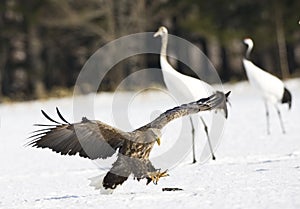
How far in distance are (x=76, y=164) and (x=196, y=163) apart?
97.5 inches

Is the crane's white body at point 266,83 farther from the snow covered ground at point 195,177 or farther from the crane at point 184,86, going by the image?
the crane at point 184,86

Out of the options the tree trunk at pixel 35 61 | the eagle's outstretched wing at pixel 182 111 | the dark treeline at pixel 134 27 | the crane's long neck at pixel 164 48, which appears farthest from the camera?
the tree trunk at pixel 35 61

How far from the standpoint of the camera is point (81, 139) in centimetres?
786

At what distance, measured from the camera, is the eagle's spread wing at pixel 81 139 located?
306 inches

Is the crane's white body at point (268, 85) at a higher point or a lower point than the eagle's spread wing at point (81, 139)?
higher

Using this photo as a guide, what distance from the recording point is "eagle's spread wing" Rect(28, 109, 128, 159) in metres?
7.77

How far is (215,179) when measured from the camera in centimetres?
910

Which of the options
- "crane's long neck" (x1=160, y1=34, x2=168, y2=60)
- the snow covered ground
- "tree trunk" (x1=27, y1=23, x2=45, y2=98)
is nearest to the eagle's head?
the snow covered ground

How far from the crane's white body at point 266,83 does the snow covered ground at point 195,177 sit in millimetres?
812

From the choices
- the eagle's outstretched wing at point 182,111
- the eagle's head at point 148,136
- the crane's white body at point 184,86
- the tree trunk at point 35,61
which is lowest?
the eagle's head at point 148,136

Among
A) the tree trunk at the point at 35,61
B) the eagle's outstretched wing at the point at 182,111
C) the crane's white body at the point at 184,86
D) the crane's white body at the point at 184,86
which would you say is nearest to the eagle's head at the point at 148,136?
the eagle's outstretched wing at the point at 182,111

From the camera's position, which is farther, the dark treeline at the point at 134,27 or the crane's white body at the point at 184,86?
the dark treeline at the point at 134,27

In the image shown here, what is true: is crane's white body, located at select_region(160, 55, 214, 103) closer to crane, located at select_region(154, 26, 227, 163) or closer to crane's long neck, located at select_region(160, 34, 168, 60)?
crane, located at select_region(154, 26, 227, 163)

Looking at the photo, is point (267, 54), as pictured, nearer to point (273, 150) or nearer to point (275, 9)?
point (275, 9)
